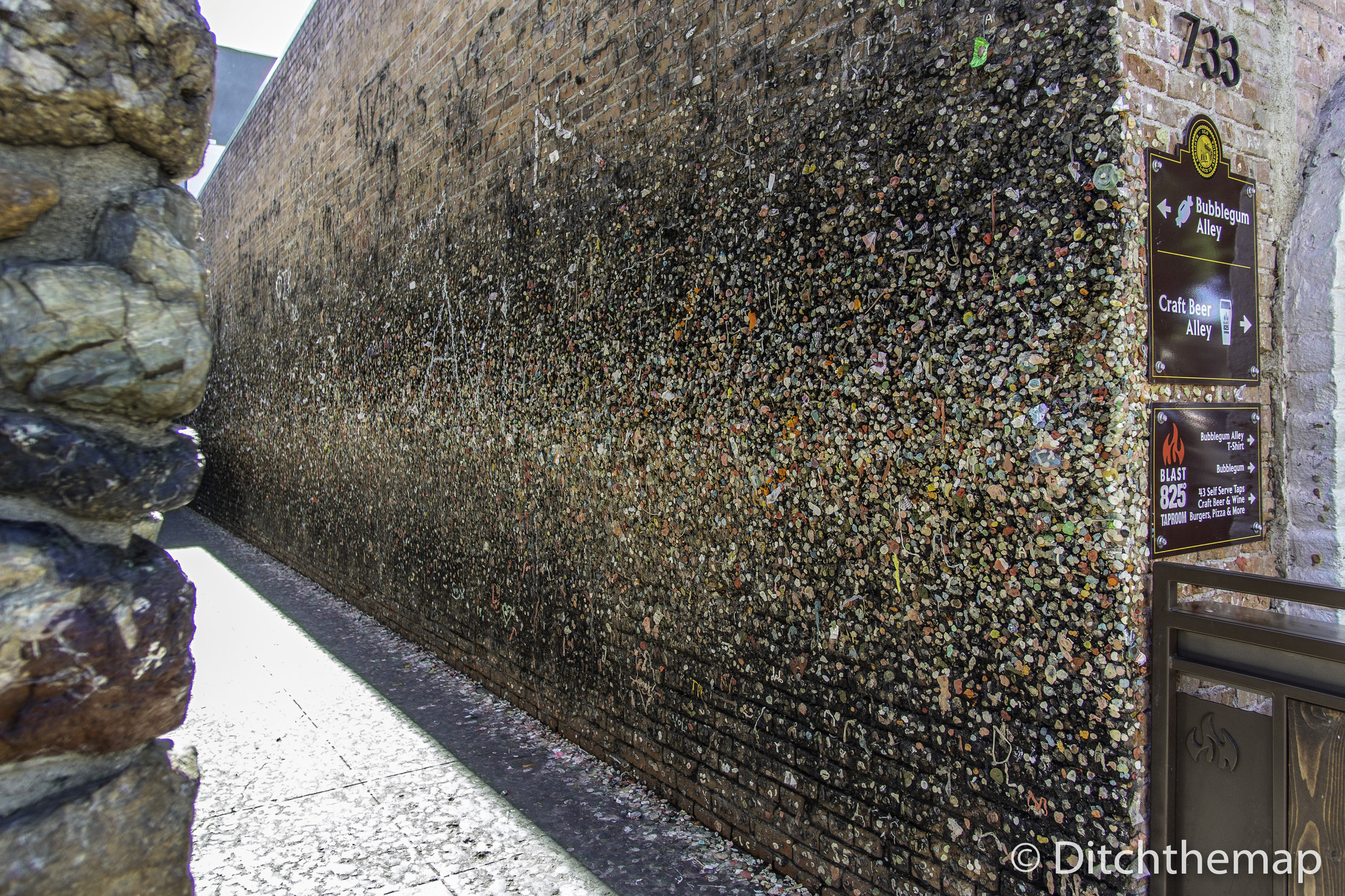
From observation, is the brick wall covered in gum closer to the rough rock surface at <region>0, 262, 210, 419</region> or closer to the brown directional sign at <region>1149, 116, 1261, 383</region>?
the brown directional sign at <region>1149, 116, 1261, 383</region>

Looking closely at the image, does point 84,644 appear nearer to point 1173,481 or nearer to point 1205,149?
point 1173,481

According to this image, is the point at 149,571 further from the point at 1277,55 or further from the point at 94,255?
the point at 1277,55

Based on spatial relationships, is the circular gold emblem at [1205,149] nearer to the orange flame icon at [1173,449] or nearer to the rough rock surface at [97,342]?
the orange flame icon at [1173,449]

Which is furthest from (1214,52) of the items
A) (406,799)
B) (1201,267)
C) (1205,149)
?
(406,799)

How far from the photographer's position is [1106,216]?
2045 millimetres

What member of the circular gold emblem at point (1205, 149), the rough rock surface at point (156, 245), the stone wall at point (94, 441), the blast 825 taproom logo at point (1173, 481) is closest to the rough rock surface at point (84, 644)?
the stone wall at point (94, 441)

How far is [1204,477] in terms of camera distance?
227cm

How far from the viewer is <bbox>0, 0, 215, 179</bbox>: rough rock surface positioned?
3.65 ft

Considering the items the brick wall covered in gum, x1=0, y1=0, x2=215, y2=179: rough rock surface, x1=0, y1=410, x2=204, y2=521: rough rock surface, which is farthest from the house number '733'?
x1=0, y1=410, x2=204, y2=521: rough rock surface

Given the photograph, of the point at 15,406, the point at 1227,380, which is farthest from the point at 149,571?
the point at 1227,380

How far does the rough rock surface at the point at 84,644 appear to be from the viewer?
41.4 inches

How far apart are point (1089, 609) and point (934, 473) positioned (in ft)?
1.83

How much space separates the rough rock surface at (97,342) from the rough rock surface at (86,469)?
5 cm

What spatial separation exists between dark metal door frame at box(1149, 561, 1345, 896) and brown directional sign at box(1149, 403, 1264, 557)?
0.59ft
